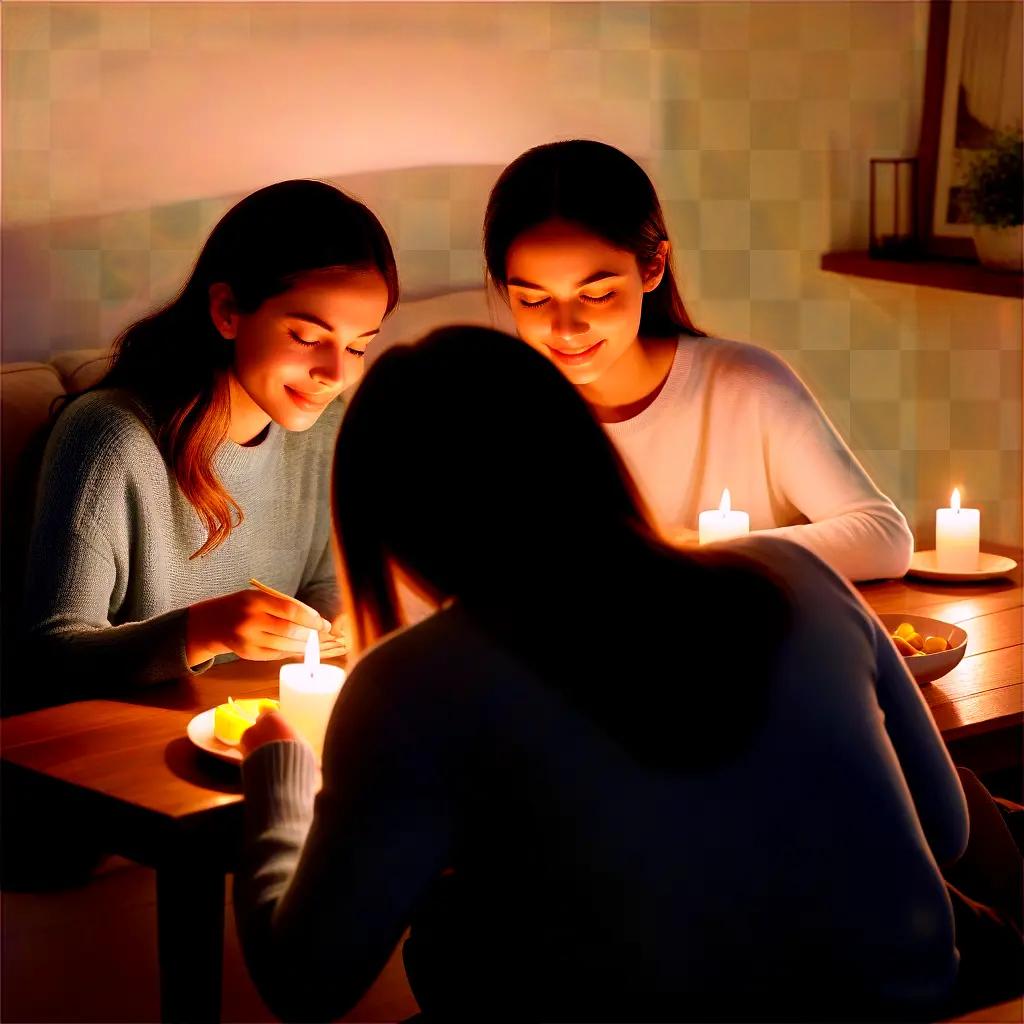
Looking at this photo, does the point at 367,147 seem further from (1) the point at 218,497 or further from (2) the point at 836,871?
(2) the point at 836,871

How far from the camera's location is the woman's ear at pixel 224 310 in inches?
70.1

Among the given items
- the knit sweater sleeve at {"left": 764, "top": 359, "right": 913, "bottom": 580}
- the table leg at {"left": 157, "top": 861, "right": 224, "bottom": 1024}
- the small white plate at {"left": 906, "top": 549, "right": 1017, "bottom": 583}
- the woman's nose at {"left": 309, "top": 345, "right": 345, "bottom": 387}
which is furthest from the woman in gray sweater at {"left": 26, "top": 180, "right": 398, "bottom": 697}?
the small white plate at {"left": 906, "top": 549, "right": 1017, "bottom": 583}

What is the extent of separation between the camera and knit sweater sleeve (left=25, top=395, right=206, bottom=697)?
4.91 feet

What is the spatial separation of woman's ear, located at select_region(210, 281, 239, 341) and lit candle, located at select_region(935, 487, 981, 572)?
975 mm

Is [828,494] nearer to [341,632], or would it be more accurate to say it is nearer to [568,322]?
[568,322]

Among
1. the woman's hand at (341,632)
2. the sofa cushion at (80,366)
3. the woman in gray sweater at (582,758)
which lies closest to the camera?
the woman in gray sweater at (582,758)

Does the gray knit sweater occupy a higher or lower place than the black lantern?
lower

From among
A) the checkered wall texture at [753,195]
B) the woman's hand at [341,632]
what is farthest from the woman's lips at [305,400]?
the checkered wall texture at [753,195]

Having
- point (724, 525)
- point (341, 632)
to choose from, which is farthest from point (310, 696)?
point (724, 525)

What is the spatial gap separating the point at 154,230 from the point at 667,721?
1.78 metres

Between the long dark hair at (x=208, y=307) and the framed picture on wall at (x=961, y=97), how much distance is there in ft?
4.88

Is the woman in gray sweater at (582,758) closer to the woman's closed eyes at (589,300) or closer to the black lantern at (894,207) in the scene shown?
the woman's closed eyes at (589,300)

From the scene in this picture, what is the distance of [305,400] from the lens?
177 centimetres

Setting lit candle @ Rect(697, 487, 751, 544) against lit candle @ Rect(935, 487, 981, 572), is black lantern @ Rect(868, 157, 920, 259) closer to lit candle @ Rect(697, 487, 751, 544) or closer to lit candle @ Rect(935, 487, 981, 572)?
lit candle @ Rect(935, 487, 981, 572)
